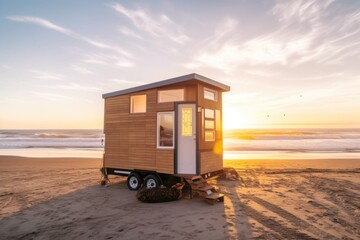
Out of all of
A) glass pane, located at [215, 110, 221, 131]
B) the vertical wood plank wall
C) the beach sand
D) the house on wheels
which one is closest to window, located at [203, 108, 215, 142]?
the house on wheels

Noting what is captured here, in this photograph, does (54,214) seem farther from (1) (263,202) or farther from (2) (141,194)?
(1) (263,202)

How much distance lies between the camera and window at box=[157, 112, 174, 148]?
971 cm

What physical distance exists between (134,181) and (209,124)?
3885mm

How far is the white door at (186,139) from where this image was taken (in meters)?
9.38

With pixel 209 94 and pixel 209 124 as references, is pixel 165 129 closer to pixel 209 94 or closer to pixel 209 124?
pixel 209 124

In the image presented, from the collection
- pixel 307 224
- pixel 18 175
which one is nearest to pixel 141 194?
pixel 307 224

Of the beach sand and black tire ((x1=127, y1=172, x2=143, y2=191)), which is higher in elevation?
black tire ((x1=127, y1=172, x2=143, y2=191))

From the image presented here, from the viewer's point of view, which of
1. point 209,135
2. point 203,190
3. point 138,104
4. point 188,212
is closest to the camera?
point 188,212

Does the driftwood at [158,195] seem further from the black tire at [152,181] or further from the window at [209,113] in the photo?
the window at [209,113]

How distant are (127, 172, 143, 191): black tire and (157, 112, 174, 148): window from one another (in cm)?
164

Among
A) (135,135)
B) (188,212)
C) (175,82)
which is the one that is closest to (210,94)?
(175,82)

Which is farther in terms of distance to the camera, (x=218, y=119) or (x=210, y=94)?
(x=218, y=119)

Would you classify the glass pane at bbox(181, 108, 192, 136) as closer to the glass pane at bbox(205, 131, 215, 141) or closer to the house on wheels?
the house on wheels

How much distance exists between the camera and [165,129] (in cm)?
987
